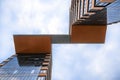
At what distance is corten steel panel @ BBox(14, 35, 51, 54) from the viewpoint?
1934 inches

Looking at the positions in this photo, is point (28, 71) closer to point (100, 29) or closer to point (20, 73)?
point (20, 73)

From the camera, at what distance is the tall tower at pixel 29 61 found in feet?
121

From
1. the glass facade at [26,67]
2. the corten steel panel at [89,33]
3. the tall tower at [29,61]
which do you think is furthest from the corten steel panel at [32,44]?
the corten steel panel at [89,33]

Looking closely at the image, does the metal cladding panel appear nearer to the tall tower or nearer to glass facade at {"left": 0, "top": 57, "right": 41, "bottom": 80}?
the tall tower

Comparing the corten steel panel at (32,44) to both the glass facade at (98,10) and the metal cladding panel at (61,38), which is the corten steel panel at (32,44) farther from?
the glass facade at (98,10)

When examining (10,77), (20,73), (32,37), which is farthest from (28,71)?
(32,37)

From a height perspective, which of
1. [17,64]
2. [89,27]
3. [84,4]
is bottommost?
[17,64]

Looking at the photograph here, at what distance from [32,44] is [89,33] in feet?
44.0

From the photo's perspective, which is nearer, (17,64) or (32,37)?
(17,64)

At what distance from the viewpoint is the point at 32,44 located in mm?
50438

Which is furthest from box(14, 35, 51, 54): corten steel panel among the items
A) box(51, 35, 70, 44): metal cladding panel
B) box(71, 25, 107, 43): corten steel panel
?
box(71, 25, 107, 43): corten steel panel

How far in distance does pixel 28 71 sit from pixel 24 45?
12351 millimetres

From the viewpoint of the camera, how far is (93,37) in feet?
160

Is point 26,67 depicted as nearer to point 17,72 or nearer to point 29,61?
point 17,72
